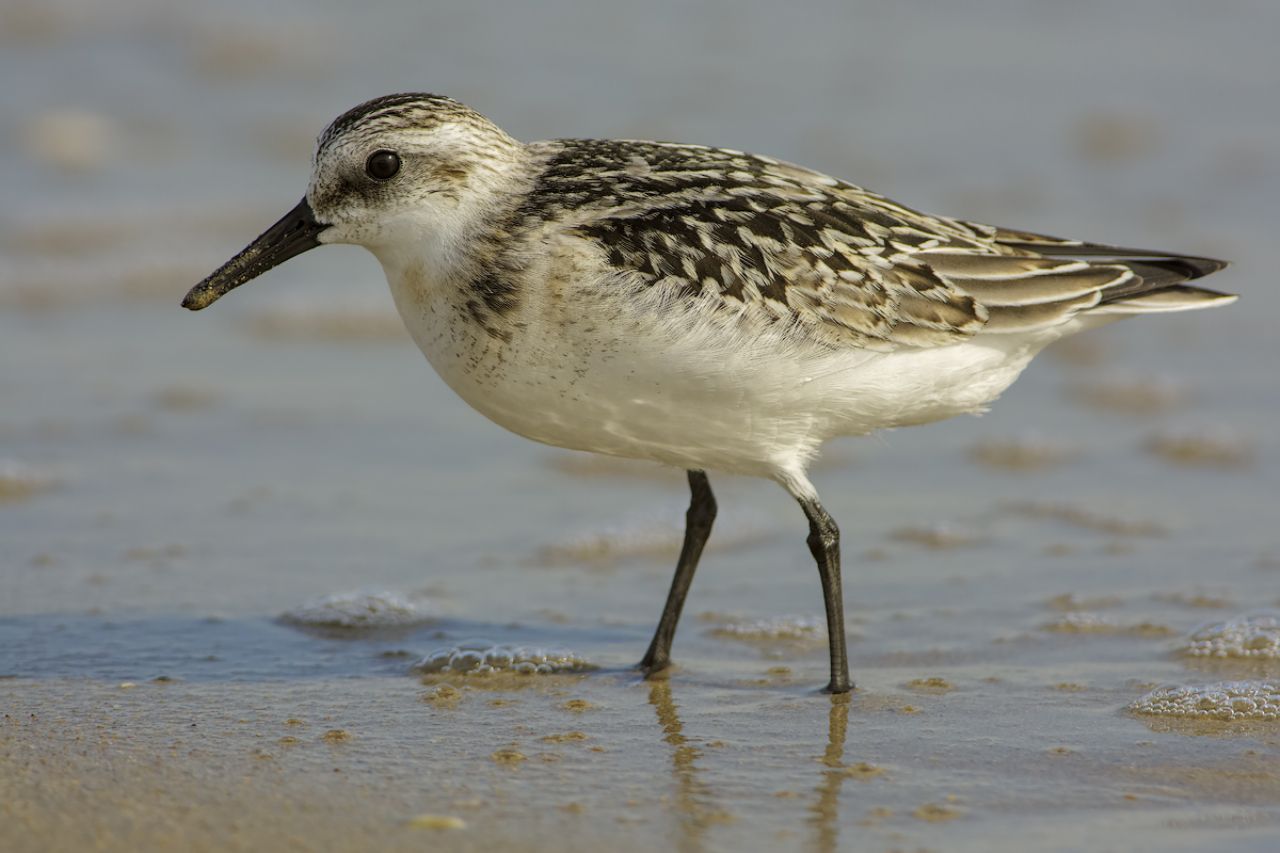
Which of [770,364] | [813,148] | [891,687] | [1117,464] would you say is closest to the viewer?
[770,364]

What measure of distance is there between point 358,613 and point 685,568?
1.24 meters

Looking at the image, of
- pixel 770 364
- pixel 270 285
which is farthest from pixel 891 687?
pixel 270 285

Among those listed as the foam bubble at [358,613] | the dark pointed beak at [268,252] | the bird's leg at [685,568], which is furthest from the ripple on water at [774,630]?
the dark pointed beak at [268,252]

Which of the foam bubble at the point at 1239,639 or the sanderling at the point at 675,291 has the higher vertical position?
the sanderling at the point at 675,291

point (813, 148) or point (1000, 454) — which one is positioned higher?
point (813, 148)

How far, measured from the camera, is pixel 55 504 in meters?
7.64

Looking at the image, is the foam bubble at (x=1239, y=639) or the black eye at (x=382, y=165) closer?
the black eye at (x=382, y=165)

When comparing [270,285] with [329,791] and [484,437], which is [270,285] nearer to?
[484,437]

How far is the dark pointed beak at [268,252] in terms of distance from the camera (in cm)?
592

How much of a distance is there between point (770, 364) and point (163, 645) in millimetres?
2390

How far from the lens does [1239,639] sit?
626cm

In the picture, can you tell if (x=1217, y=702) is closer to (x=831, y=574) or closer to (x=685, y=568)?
(x=831, y=574)

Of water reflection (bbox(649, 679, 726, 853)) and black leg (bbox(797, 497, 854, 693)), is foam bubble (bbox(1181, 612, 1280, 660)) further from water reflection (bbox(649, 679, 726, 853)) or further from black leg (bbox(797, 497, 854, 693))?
water reflection (bbox(649, 679, 726, 853))

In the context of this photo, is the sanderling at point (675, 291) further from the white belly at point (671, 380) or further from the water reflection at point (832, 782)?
the water reflection at point (832, 782)
